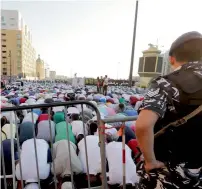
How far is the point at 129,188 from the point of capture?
10.9ft

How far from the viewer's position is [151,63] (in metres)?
26.2

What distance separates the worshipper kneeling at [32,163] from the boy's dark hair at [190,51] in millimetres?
2825

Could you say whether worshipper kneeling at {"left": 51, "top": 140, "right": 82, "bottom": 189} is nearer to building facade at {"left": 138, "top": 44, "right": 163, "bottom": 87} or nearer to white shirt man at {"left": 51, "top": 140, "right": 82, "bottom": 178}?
white shirt man at {"left": 51, "top": 140, "right": 82, "bottom": 178}

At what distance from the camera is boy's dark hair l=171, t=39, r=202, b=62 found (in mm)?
1358

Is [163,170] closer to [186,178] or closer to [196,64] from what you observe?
[186,178]

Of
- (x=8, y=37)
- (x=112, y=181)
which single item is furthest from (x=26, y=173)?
(x=8, y=37)

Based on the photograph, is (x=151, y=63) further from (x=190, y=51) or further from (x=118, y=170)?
(x=190, y=51)

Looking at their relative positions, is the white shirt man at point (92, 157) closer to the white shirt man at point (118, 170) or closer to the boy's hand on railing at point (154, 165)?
the white shirt man at point (118, 170)

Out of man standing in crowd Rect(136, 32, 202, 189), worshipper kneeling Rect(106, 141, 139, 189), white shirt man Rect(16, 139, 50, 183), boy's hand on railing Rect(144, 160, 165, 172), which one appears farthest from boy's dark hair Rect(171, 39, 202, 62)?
white shirt man Rect(16, 139, 50, 183)

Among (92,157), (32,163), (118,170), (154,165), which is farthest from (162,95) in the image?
(32,163)

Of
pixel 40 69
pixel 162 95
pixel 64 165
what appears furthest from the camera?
pixel 40 69

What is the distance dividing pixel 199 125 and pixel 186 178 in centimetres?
35

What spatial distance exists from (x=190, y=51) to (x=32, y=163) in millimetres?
2886

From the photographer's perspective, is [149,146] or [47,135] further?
[47,135]
